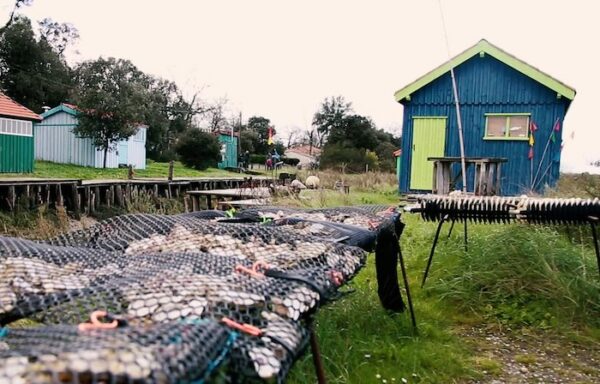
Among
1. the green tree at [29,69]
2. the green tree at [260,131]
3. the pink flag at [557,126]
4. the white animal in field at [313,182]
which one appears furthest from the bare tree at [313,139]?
the pink flag at [557,126]

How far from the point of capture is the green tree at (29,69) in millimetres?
30781

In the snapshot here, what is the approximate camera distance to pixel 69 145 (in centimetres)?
2758

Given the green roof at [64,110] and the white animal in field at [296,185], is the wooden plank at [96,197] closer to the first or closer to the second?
the white animal in field at [296,185]

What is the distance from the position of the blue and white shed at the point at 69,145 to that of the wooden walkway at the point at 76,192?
9581mm

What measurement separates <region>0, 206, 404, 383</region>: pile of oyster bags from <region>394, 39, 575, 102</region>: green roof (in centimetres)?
1178

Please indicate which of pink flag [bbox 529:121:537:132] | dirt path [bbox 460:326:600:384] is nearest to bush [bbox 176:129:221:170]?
pink flag [bbox 529:121:537:132]

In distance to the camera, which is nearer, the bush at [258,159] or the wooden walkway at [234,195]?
the wooden walkway at [234,195]

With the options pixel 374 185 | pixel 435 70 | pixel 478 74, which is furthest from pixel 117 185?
pixel 478 74

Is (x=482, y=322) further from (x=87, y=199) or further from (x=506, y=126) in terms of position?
(x=87, y=199)

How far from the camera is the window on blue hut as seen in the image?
13.6m

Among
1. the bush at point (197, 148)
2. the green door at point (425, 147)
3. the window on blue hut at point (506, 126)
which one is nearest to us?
the window on blue hut at point (506, 126)

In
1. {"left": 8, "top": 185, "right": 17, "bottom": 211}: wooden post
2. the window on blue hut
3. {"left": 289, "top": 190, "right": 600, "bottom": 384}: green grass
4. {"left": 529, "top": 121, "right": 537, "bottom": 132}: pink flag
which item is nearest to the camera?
{"left": 289, "top": 190, "right": 600, "bottom": 384}: green grass

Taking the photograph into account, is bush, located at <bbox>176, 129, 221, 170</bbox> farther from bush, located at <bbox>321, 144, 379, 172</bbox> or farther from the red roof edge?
the red roof edge

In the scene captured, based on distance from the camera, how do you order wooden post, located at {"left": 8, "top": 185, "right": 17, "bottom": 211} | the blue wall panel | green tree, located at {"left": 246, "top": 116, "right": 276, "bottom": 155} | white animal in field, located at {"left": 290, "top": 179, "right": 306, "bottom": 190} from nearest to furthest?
wooden post, located at {"left": 8, "top": 185, "right": 17, "bottom": 211} → the blue wall panel → white animal in field, located at {"left": 290, "top": 179, "right": 306, "bottom": 190} → green tree, located at {"left": 246, "top": 116, "right": 276, "bottom": 155}
